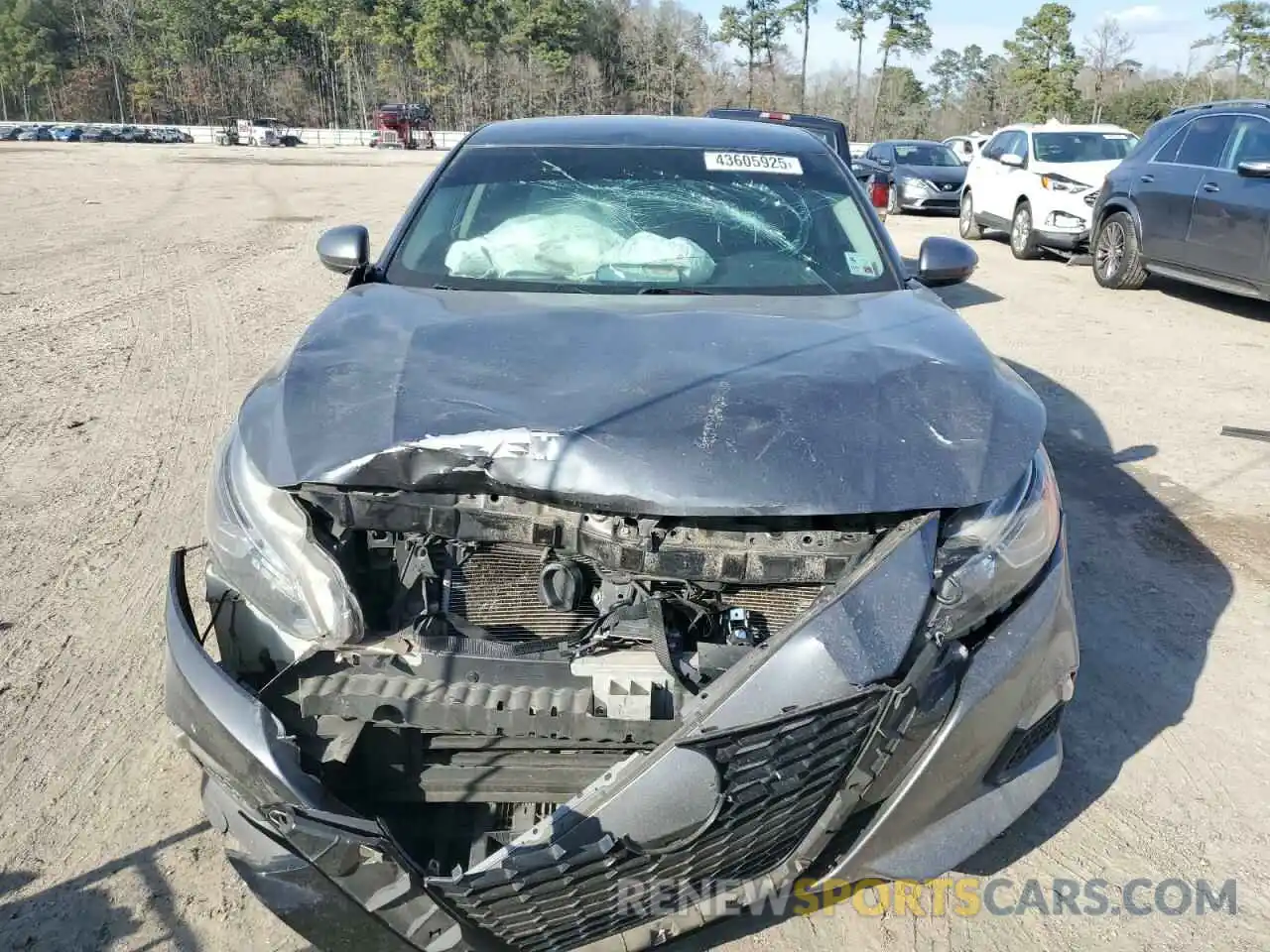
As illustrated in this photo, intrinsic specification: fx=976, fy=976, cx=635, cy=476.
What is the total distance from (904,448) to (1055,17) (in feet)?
173

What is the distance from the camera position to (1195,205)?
8969mm

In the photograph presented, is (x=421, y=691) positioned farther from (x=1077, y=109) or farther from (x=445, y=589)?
(x=1077, y=109)

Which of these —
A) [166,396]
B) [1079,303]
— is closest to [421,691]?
[166,396]

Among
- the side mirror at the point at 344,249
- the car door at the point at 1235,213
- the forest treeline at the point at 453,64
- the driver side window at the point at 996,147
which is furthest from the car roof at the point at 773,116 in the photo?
the forest treeline at the point at 453,64

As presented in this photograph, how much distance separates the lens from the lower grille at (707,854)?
5.70 ft

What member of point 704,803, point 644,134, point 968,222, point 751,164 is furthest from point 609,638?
point 968,222

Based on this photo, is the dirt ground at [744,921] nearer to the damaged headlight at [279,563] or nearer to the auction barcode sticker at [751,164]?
the damaged headlight at [279,563]

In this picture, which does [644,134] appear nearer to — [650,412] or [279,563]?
[650,412]

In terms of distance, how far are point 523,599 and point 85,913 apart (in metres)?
1.27

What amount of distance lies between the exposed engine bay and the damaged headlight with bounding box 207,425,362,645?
2.0 inches

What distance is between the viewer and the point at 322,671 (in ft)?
6.70

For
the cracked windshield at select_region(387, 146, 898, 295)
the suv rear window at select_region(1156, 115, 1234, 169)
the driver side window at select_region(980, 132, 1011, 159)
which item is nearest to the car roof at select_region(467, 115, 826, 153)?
the cracked windshield at select_region(387, 146, 898, 295)

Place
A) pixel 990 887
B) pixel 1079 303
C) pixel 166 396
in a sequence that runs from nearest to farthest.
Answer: pixel 990 887 < pixel 166 396 < pixel 1079 303

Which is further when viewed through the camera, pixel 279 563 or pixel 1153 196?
pixel 1153 196
